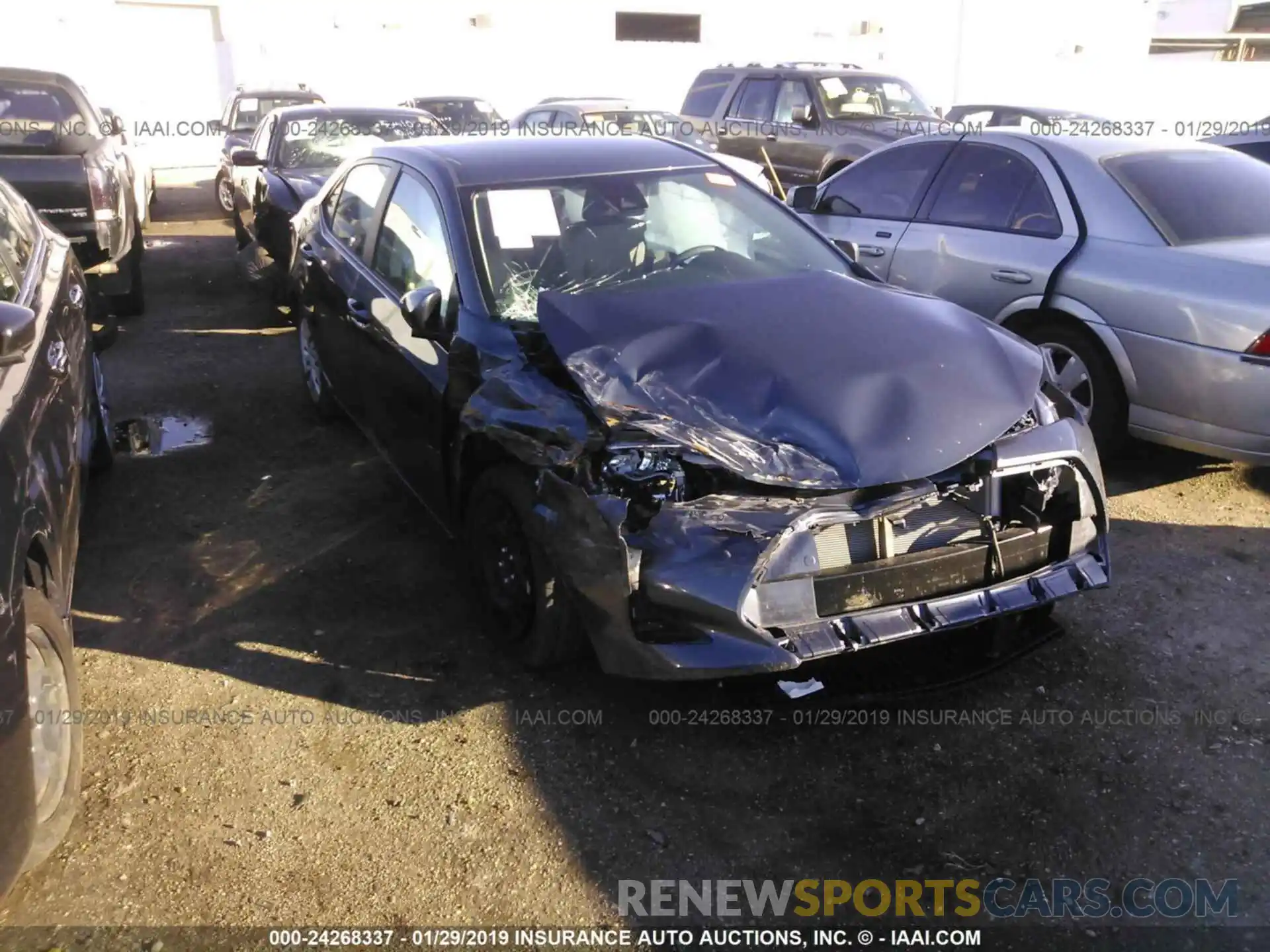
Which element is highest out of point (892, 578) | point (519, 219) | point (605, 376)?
point (519, 219)

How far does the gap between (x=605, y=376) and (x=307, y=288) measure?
2923 mm

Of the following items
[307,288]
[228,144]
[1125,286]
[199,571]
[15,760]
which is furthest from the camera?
[228,144]

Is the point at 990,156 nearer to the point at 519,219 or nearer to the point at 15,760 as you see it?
the point at 519,219

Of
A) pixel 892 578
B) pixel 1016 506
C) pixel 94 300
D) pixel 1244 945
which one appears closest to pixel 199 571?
pixel 892 578

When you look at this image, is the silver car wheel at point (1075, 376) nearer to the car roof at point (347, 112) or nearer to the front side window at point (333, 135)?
the front side window at point (333, 135)

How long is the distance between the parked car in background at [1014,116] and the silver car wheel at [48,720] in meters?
9.66

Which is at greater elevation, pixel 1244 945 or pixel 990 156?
pixel 990 156

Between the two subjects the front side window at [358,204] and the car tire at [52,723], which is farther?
the front side window at [358,204]

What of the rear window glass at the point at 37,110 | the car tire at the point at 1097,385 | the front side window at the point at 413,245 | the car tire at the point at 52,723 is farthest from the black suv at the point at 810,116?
the car tire at the point at 52,723

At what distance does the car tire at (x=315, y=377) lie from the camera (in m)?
5.70

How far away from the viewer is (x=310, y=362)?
5.95 metres

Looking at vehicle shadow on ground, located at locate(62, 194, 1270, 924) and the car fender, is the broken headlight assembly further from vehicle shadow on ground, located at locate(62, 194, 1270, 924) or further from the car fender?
the car fender

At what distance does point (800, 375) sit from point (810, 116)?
909cm

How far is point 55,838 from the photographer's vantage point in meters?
2.63
